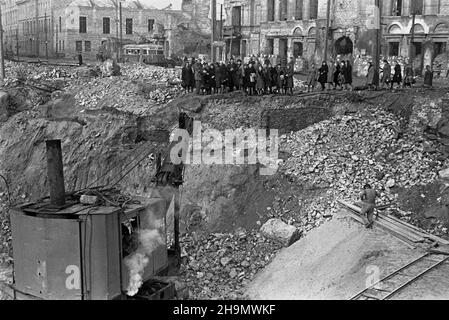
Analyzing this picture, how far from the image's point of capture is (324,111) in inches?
836

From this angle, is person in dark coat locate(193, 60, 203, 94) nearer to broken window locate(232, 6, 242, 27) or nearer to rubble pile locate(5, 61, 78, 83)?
rubble pile locate(5, 61, 78, 83)

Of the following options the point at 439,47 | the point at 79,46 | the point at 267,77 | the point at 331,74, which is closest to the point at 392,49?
the point at 439,47

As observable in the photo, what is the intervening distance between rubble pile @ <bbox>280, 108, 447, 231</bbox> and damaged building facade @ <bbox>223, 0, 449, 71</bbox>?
481 inches

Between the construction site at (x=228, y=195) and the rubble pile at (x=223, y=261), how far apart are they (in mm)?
48

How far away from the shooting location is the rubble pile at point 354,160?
17.6 m

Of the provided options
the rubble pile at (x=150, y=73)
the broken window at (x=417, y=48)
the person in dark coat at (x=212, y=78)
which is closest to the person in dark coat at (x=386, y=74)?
the person in dark coat at (x=212, y=78)

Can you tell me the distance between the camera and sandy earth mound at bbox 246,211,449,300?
13594mm

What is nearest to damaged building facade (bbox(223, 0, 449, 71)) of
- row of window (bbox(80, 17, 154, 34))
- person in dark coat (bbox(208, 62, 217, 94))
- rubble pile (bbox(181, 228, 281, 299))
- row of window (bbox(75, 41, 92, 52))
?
person in dark coat (bbox(208, 62, 217, 94))

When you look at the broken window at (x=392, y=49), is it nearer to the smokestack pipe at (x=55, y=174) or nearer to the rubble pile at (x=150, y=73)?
the rubble pile at (x=150, y=73)
